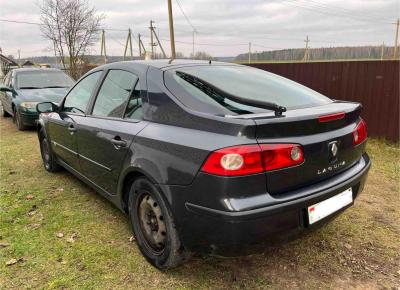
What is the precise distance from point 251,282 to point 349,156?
113 centimetres

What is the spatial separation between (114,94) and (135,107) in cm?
46

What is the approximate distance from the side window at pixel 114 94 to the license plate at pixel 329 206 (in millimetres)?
1678

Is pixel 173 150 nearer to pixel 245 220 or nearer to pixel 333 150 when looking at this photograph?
pixel 245 220

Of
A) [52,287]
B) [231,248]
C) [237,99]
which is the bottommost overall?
[52,287]

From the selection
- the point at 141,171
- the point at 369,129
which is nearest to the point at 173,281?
the point at 141,171

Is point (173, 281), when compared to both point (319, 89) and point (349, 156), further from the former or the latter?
point (319, 89)

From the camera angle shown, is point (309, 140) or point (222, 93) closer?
point (309, 140)

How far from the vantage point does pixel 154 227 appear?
264 centimetres

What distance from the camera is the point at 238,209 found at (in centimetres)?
195

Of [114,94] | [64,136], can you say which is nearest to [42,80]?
[64,136]

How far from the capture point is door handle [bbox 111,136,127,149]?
2737 mm

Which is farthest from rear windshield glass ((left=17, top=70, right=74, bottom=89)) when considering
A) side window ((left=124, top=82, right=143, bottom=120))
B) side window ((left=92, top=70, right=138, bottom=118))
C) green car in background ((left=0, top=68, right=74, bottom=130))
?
side window ((left=124, top=82, right=143, bottom=120))

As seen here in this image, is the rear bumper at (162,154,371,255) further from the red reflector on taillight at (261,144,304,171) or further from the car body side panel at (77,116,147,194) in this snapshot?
the car body side panel at (77,116,147,194)

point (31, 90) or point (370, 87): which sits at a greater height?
point (370, 87)
